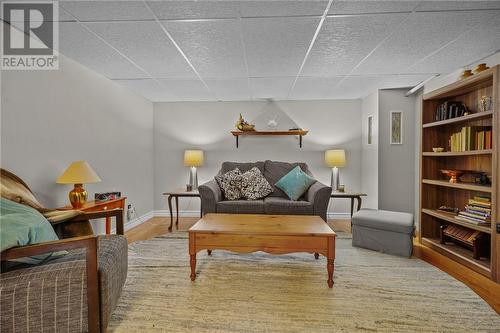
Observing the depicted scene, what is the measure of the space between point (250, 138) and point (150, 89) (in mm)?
1849

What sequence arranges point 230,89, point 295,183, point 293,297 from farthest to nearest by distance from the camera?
point 230,89 < point 295,183 < point 293,297

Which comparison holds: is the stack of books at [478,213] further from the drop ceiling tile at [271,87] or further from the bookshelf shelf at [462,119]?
the drop ceiling tile at [271,87]

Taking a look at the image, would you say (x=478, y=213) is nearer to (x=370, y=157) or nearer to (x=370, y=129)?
(x=370, y=157)

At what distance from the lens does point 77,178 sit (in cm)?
232

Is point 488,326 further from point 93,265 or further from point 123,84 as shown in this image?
point 123,84

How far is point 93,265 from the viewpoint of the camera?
4.36 ft

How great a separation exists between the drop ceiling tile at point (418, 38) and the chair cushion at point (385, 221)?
1.76 metres

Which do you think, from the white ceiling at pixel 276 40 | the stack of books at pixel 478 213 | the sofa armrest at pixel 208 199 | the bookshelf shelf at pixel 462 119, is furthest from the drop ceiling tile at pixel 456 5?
the sofa armrest at pixel 208 199

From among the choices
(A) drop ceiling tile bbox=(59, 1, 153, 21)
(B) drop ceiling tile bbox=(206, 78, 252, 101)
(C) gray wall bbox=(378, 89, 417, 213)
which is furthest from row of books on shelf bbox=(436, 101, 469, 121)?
(A) drop ceiling tile bbox=(59, 1, 153, 21)

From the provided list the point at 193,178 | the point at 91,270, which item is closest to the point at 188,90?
the point at 193,178

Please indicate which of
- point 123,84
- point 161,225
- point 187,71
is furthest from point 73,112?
point 161,225

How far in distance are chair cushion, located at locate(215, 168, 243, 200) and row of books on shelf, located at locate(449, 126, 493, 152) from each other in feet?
8.71

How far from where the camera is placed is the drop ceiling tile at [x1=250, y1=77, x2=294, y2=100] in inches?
131

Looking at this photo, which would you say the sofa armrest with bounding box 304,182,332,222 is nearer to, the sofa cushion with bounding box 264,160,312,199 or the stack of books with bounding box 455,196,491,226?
the sofa cushion with bounding box 264,160,312,199
